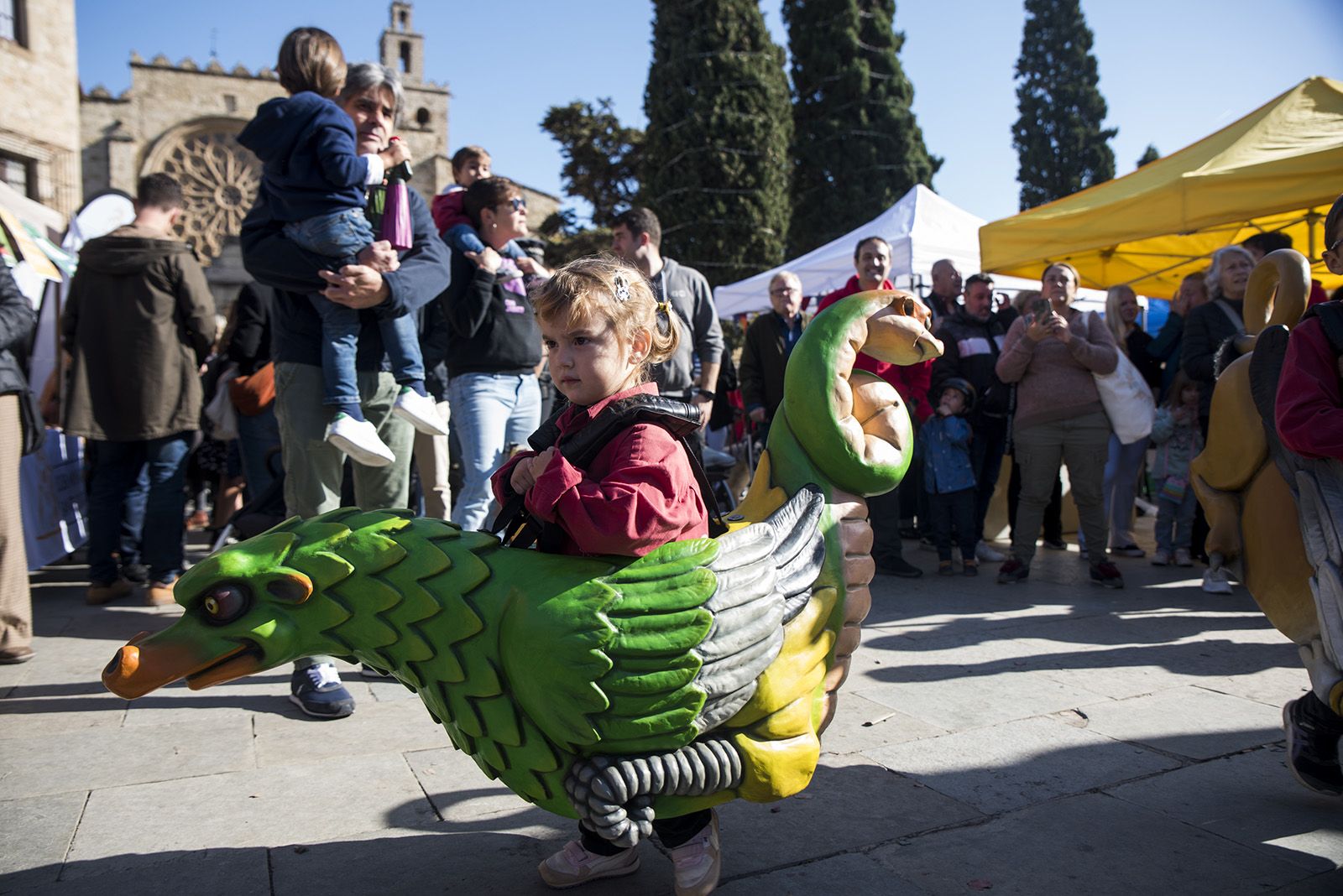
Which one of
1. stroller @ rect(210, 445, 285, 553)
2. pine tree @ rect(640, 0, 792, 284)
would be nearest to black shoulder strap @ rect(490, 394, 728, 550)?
stroller @ rect(210, 445, 285, 553)

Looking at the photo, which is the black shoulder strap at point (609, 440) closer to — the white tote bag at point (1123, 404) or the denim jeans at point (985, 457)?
the white tote bag at point (1123, 404)

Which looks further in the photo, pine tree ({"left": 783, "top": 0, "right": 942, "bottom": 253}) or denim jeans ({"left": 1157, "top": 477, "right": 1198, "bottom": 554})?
pine tree ({"left": 783, "top": 0, "right": 942, "bottom": 253})

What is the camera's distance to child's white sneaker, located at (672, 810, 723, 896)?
6.82ft

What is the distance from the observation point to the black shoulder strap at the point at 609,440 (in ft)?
6.75

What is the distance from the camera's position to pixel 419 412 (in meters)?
3.40

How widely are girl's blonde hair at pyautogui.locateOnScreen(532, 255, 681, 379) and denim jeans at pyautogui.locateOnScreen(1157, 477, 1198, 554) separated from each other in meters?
5.64

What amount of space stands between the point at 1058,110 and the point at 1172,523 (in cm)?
3717

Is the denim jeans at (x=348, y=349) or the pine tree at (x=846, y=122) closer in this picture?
the denim jeans at (x=348, y=349)

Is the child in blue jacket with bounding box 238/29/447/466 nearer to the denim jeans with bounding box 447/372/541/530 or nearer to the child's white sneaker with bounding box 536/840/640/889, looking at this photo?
the denim jeans with bounding box 447/372/541/530

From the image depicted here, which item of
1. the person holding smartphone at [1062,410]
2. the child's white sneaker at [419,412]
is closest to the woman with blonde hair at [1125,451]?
the person holding smartphone at [1062,410]

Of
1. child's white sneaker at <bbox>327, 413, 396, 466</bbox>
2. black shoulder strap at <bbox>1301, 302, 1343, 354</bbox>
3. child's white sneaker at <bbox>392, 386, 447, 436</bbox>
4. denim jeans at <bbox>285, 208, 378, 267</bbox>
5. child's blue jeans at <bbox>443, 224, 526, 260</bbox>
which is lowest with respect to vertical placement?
child's white sneaker at <bbox>327, 413, 396, 466</bbox>

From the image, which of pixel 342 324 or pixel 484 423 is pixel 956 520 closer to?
pixel 484 423

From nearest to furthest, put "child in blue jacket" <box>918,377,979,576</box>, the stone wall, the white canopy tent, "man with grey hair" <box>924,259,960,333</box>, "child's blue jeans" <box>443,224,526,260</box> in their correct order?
1. "child's blue jeans" <box>443,224,526,260</box>
2. "child in blue jacket" <box>918,377,979,576</box>
3. "man with grey hair" <box>924,259,960,333</box>
4. the white canopy tent
5. the stone wall

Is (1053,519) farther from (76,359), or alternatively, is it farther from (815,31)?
(815,31)
